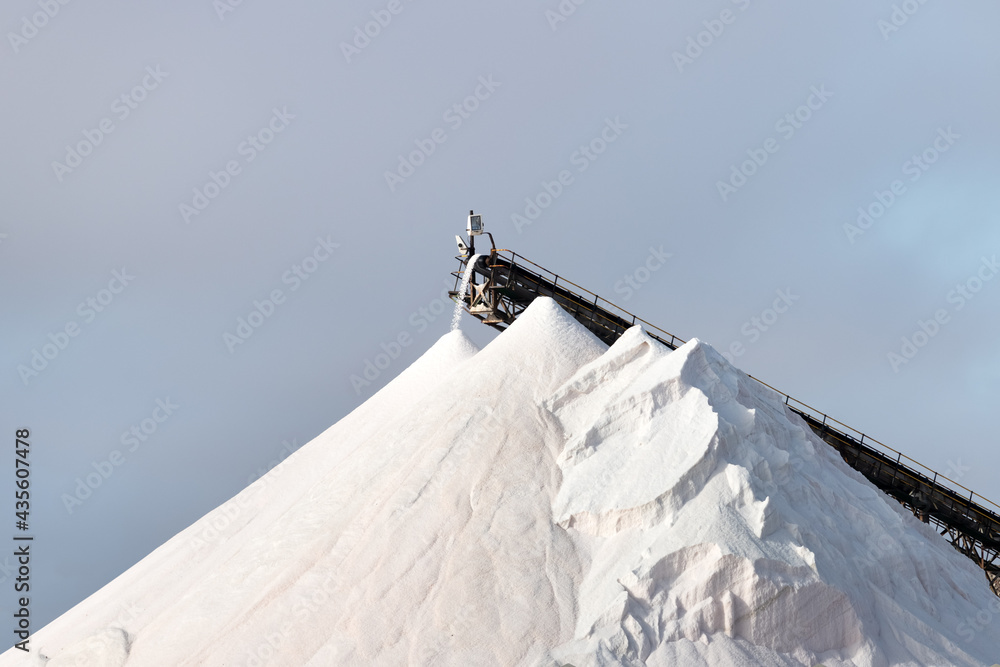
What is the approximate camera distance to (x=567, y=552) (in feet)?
70.2

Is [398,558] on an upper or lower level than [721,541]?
lower

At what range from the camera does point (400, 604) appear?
2039 cm

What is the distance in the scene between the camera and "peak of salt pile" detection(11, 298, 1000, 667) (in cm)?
1997

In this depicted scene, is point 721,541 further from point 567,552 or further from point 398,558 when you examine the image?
point 398,558

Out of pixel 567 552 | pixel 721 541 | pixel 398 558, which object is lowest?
pixel 398 558

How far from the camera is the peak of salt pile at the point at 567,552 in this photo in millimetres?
19969

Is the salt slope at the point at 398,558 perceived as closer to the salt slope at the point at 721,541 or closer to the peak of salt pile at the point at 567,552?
the peak of salt pile at the point at 567,552

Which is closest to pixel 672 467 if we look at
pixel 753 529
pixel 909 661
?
pixel 753 529

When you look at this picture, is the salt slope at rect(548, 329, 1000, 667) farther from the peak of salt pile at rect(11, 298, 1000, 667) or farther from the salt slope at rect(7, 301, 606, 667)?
the salt slope at rect(7, 301, 606, 667)

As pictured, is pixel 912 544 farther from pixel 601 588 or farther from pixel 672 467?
pixel 601 588

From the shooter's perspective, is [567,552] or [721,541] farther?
[567,552]

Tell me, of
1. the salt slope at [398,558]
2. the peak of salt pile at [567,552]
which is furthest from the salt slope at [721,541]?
the salt slope at [398,558]

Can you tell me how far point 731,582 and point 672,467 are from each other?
2858 millimetres

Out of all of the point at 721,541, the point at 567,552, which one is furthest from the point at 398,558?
the point at 721,541
